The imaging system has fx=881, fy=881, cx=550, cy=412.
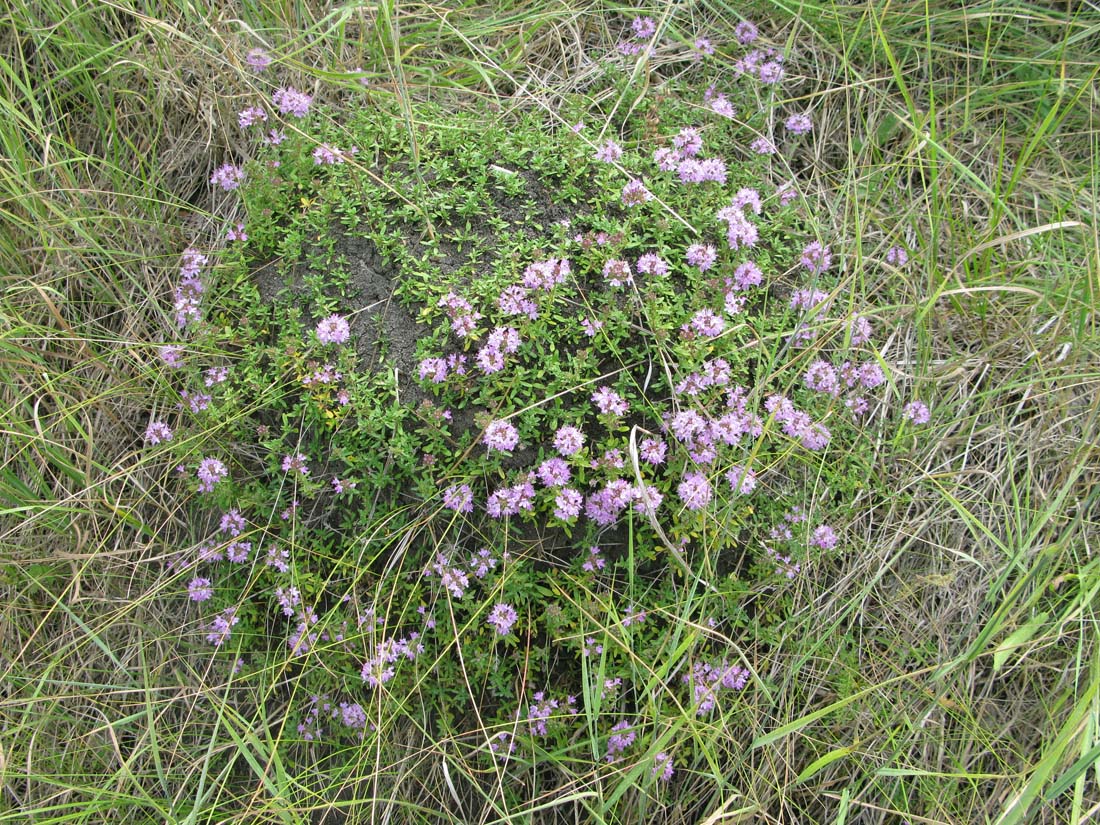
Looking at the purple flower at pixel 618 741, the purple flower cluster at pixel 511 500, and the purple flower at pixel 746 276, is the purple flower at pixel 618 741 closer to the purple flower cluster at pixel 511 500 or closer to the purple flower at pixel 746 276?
the purple flower cluster at pixel 511 500

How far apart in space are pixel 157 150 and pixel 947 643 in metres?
4.14

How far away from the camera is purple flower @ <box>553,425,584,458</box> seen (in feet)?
10.3

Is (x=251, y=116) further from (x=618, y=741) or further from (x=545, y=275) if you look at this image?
(x=618, y=741)

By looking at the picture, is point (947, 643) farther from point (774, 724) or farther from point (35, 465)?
point (35, 465)

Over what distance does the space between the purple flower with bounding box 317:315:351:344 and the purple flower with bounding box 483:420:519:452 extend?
725mm

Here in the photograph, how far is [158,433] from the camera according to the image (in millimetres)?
3512

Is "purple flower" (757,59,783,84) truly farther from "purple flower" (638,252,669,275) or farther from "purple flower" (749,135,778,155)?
"purple flower" (638,252,669,275)

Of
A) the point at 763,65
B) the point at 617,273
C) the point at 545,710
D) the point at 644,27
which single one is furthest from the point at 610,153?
the point at 545,710

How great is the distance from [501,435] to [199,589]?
4.31ft

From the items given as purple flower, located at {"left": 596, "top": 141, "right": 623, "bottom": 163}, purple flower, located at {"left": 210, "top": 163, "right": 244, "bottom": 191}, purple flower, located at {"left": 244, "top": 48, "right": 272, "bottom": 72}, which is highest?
purple flower, located at {"left": 244, "top": 48, "right": 272, "bottom": 72}

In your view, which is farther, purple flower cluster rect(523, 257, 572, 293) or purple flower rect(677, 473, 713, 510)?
purple flower cluster rect(523, 257, 572, 293)

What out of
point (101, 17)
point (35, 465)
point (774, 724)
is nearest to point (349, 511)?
point (35, 465)

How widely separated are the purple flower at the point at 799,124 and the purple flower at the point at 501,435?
219 centimetres

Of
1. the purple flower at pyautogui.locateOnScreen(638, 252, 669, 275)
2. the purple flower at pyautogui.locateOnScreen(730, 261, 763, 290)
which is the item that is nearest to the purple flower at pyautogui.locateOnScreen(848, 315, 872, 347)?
the purple flower at pyautogui.locateOnScreen(730, 261, 763, 290)
